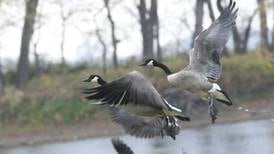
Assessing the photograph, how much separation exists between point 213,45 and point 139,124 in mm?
2046

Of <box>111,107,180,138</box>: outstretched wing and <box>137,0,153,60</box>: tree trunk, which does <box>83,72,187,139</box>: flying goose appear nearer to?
<box>111,107,180,138</box>: outstretched wing

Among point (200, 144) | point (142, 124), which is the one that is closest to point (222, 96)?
point (142, 124)

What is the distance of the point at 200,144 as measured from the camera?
2188 centimetres

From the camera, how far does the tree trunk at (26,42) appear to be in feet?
128

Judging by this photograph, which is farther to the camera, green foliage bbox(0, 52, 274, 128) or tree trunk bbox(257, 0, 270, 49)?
tree trunk bbox(257, 0, 270, 49)

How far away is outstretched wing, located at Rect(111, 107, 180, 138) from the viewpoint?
42.7 ft

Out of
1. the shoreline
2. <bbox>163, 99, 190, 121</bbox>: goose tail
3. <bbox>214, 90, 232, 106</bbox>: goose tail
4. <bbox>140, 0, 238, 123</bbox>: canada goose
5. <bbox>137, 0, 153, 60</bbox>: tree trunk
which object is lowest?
the shoreline

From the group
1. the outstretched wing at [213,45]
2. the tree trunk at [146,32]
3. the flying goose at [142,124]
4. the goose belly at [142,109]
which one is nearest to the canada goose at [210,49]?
the outstretched wing at [213,45]

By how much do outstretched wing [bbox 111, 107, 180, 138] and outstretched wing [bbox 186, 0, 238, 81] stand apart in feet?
3.46

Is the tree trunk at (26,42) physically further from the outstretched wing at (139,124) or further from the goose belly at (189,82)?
the goose belly at (189,82)

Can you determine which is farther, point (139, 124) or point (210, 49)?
point (139, 124)

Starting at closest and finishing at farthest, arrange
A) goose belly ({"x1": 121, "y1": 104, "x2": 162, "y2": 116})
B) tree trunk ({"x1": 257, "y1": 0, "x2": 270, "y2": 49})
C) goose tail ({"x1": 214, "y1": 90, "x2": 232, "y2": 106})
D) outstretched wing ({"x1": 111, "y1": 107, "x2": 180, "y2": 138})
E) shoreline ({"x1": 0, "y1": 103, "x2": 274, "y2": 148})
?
goose belly ({"x1": 121, "y1": 104, "x2": 162, "y2": 116}) → goose tail ({"x1": 214, "y1": 90, "x2": 232, "y2": 106}) → outstretched wing ({"x1": 111, "y1": 107, "x2": 180, "y2": 138}) → shoreline ({"x1": 0, "y1": 103, "x2": 274, "y2": 148}) → tree trunk ({"x1": 257, "y1": 0, "x2": 270, "y2": 49})

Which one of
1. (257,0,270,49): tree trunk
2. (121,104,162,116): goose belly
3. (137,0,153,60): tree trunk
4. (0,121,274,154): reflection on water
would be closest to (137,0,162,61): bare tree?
(137,0,153,60): tree trunk

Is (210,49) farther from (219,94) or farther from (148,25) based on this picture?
(148,25)
